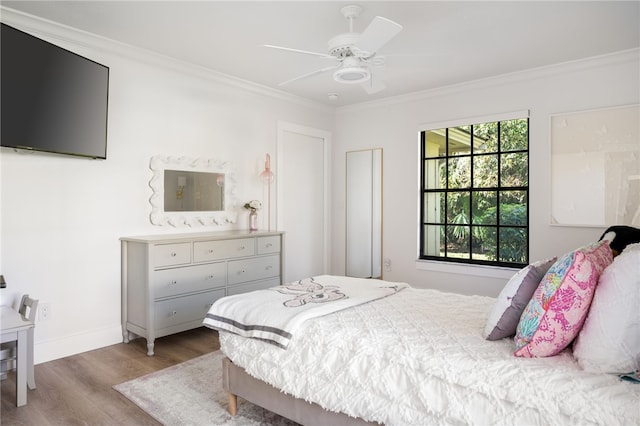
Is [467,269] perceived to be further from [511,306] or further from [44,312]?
[44,312]

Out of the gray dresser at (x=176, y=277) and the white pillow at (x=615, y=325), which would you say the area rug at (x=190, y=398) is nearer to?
the gray dresser at (x=176, y=277)

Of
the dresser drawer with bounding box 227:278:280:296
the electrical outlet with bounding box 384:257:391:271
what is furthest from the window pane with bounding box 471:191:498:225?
the dresser drawer with bounding box 227:278:280:296

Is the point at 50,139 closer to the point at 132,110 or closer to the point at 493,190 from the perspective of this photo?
the point at 132,110

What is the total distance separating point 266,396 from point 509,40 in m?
3.22

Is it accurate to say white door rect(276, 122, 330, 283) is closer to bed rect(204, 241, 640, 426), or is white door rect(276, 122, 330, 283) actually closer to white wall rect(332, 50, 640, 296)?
white wall rect(332, 50, 640, 296)

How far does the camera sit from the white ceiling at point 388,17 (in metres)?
2.77

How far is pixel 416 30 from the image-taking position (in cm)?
311

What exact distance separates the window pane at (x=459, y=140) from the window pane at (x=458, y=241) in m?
0.86

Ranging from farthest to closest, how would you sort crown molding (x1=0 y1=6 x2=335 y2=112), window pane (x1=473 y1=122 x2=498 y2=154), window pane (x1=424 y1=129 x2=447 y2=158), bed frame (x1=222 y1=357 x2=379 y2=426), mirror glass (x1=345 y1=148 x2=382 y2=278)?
mirror glass (x1=345 y1=148 x2=382 y2=278), window pane (x1=424 y1=129 x2=447 y2=158), window pane (x1=473 y1=122 x2=498 y2=154), crown molding (x1=0 y1=6 x2=335 y2=112), bed frame (x1=222 y1=357 x2=379 y2=426)

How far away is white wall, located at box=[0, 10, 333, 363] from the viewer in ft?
9.69

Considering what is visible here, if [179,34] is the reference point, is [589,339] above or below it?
below

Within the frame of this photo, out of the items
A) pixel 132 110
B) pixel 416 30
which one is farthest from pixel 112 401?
pixel 416 30

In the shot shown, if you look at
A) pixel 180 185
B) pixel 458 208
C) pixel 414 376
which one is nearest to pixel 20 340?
pixel 180 185

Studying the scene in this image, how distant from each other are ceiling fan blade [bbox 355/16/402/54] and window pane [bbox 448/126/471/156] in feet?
7.84
